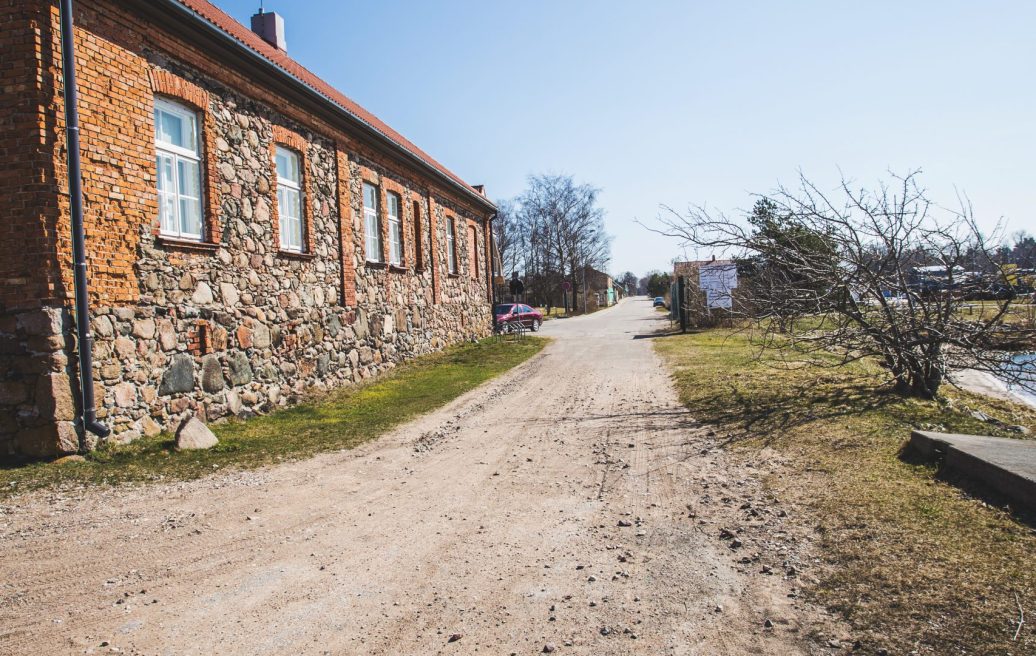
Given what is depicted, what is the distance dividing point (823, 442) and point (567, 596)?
3957 mm

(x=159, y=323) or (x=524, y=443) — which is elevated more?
(x=159, y=323)

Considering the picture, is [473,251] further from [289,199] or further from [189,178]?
[189,178]

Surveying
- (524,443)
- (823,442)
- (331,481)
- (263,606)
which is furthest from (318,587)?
(823,442)

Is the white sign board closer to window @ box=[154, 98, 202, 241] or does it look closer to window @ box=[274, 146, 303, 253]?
window @ box=[274, 146, 303, 253]

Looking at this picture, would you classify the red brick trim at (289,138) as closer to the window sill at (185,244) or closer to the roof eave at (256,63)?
the roof eave at (256,63)

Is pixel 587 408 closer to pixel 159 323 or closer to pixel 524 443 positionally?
pixel 524 443

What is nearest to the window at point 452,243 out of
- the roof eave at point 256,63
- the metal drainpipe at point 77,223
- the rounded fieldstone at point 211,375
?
the roof eave at point 256,63

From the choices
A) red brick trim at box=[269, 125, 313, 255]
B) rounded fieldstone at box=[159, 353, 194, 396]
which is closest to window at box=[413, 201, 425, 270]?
red brick trim at box=[269, 125, 313, 255]

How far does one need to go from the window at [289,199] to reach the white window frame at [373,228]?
248cm

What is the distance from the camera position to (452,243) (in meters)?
19.2

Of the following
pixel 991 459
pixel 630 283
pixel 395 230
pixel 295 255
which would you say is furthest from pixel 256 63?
pixel 630 283

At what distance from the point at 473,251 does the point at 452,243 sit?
6.43 feet

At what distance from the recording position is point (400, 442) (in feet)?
23.9

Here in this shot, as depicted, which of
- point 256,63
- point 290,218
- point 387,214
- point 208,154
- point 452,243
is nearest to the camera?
point 208,154
